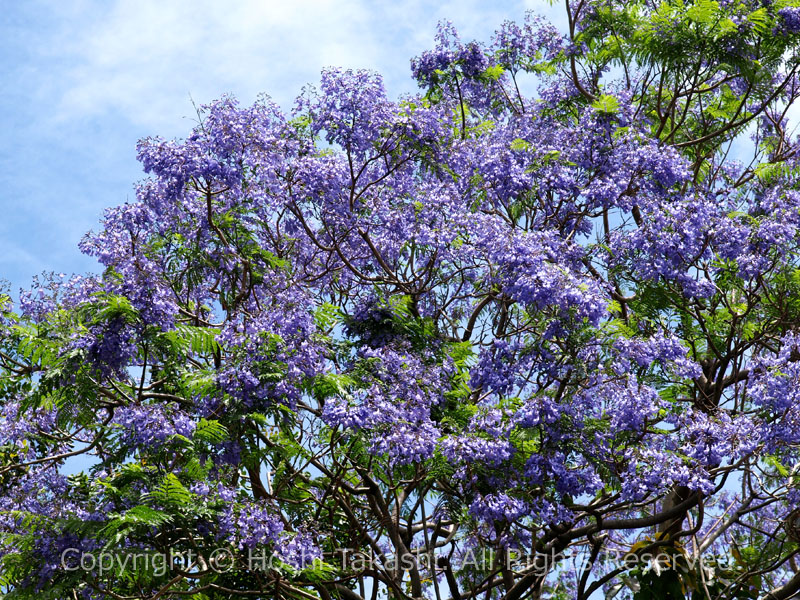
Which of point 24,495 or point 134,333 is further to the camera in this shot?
point 24,495

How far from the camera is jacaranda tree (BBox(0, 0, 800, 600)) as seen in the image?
7.79 m

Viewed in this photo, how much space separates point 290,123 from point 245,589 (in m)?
5.12

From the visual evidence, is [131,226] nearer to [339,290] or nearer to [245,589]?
[339,290]

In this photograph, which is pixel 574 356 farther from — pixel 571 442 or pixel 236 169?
pixel 236 169

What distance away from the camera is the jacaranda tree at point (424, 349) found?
7793mm

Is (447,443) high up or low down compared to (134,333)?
down

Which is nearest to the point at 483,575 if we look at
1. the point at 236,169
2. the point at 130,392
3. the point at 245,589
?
the point at 245,589

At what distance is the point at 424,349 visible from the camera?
9.06 m

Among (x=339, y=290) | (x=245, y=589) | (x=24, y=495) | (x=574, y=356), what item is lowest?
(x=245, y=589)

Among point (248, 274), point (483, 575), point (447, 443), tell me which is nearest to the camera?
point (447, 443)

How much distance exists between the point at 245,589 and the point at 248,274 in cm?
328

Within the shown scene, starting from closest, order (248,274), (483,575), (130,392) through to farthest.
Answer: (130,392), (248,274), (483,575)

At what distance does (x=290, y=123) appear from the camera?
10711 millimetres

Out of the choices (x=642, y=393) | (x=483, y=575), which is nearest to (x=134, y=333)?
(x=642, y=393)
